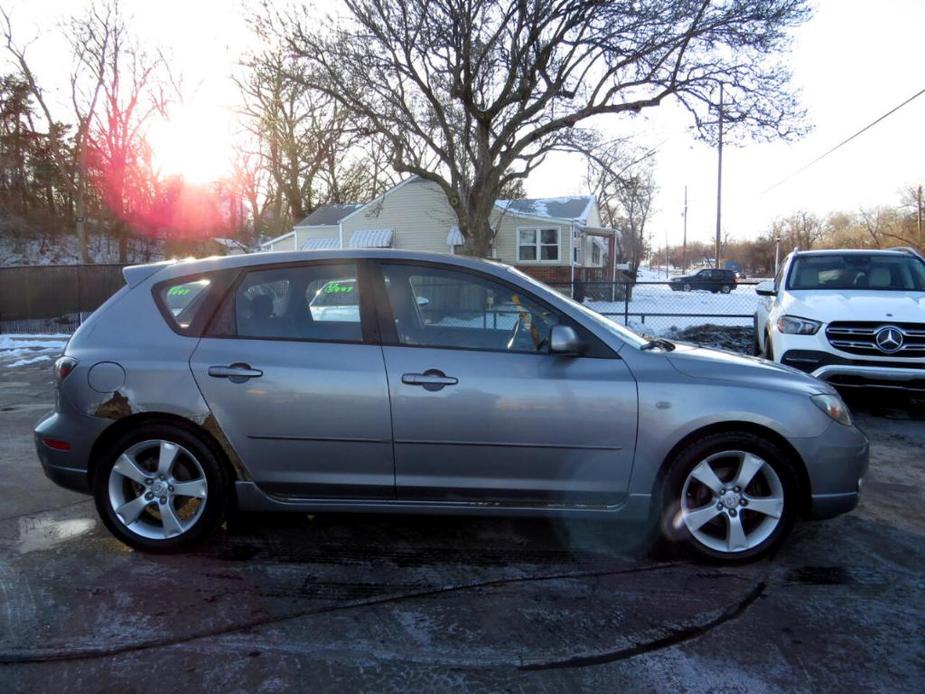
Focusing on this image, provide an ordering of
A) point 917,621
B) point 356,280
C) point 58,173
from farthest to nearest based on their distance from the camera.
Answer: point 58,173 < point 356,280 < point 917,621

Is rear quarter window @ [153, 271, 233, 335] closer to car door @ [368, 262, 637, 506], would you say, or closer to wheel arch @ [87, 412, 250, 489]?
wheel arch @ [87, 412, 250, 489]

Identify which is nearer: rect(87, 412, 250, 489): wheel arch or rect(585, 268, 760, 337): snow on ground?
rect(87, 412, 250, 489): wheel arch

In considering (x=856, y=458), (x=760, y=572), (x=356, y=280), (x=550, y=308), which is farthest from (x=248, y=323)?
(x=856, y=458)

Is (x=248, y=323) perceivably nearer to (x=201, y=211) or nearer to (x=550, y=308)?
(x=550, y=308)

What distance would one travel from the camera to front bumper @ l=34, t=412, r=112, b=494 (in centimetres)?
339

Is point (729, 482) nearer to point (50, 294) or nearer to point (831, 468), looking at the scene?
point (831, 468)

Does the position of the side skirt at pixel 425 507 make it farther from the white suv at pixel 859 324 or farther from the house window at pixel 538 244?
the house window at pixel 538 244

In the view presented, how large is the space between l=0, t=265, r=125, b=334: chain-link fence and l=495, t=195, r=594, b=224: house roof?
14.8 m

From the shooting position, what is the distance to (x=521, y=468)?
10.7 ft

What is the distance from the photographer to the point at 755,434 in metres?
3.26

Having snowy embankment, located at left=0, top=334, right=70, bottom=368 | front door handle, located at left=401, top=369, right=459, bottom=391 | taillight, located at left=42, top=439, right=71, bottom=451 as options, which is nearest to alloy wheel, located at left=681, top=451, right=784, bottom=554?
front door handle, located at left=401, top=369, right=459, bottom=391

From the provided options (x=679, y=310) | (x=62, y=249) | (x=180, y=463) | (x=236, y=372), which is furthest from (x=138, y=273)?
(x=62, y=249)

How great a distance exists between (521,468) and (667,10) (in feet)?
50.7

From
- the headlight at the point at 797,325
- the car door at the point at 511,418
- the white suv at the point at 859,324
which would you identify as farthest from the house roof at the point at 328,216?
the car door at the point at 511,418
